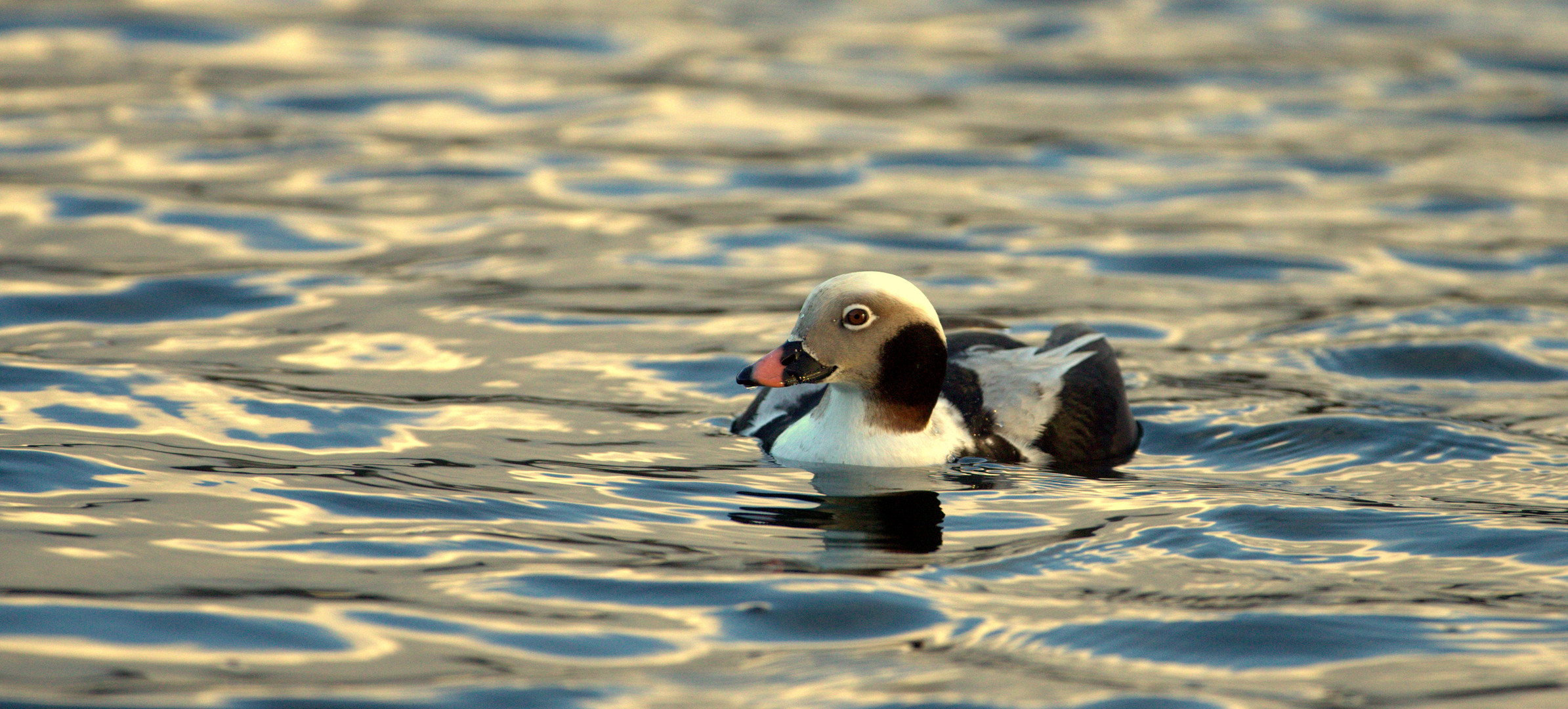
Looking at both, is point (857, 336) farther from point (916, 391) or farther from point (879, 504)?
point (879, 504)

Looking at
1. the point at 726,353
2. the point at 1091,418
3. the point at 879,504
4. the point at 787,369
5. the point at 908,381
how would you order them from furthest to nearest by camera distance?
the point at 726,353 → the point at 1091,418 → the point at 908,381 → the point at 787,369 → the point at 879,504

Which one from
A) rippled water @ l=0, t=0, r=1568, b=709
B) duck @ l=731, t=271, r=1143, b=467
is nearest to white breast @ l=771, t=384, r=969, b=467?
duck @ l=731, t=271, r=1143, b=467

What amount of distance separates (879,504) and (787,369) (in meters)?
0.72

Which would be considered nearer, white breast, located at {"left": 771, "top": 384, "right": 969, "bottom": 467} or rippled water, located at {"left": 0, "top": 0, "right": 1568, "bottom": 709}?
rippled water, located at {"left": 0, "top": 0, "right": 1568, "bottom": 709}

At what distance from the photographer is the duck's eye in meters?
8.13

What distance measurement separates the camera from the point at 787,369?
815 centimetres

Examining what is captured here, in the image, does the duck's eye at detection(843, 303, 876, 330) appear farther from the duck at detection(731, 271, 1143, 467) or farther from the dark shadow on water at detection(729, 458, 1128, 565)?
the dark shadow on water at detection(729, 458, 1128, 565)

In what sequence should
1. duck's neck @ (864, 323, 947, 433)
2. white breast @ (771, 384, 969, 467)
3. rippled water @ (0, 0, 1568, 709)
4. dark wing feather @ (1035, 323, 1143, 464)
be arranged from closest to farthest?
1. rippled water @ (0, 0, 1568, 709)
2. duck's neck @ (864, 323, 947, 433)
3. white breast @ (771, 384, 969, 467)
4. dark wing feather @ (1035, 323, 1143, 464)

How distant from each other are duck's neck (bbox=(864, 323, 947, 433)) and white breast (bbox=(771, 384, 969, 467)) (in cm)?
4

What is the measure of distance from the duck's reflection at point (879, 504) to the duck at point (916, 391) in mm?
83

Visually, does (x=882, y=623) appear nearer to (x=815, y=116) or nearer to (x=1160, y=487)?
(x=1160, y=487)

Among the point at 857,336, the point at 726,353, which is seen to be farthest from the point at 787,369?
the point at 726,353

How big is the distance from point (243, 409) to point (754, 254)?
5031 mm

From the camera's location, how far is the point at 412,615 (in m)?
6.35
